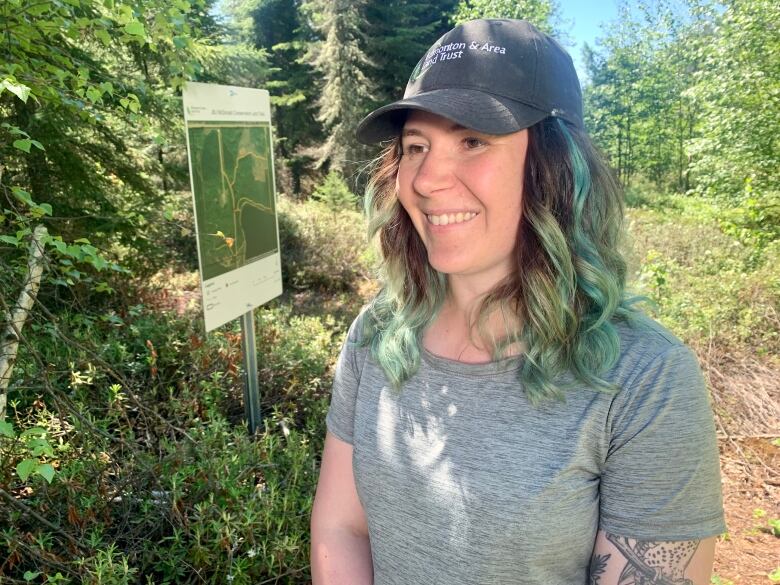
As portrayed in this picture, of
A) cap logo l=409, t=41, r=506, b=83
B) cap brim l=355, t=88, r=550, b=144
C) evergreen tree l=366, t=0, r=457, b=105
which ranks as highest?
evergreen tree l=366, t=0, r=457, b=105

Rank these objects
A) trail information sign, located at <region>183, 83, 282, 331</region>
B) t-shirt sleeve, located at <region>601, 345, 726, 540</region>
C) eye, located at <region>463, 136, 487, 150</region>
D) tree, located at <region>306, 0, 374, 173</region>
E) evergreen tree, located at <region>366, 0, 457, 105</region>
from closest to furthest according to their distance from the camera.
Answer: t-shirt sleeve, located at <region>601, 345, 726, 540</region> < eye, located at <region>463, 136, 487, 150</region> < trail information sign, located at <region>183, 83, 282, 331</region> < tree, located at <region>306, 0, 374, 173</region> < evergreen tree, located at <region>366, 0, 457, 105</region>

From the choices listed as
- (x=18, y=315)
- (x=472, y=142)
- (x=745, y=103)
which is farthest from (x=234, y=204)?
(x=745, y=103)

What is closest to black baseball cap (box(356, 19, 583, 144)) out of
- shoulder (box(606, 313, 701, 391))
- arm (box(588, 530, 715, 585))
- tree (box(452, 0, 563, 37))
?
shoulder (box(606, 313, 701, 391))

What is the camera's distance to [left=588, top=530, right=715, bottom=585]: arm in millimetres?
1052

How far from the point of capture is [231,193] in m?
3.47

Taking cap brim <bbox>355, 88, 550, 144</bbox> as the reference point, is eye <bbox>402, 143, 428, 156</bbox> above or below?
below

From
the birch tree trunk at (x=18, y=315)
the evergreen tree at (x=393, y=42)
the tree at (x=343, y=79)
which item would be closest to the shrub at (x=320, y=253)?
the birch tree trunk at (x=18, y=315)

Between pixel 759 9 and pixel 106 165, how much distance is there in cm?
842

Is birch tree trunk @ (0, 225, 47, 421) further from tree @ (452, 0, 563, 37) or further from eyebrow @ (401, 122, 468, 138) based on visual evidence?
tree @ (452, 0, 563, 37)

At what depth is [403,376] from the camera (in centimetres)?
138

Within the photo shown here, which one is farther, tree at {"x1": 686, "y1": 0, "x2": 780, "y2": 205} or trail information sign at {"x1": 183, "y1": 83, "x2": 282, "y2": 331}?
tree at {"x1": 686, "y1": 0, "x2": 780, "y2": 205}

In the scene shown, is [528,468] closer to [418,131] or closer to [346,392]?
[346,392]

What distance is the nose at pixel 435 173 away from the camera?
51.5 inches

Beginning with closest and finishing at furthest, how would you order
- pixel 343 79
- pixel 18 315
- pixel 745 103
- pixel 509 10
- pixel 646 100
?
pixel 18 315 < pixel 745 103 < pixel 509 10 < pixel 343 79 < pixel 646 100
